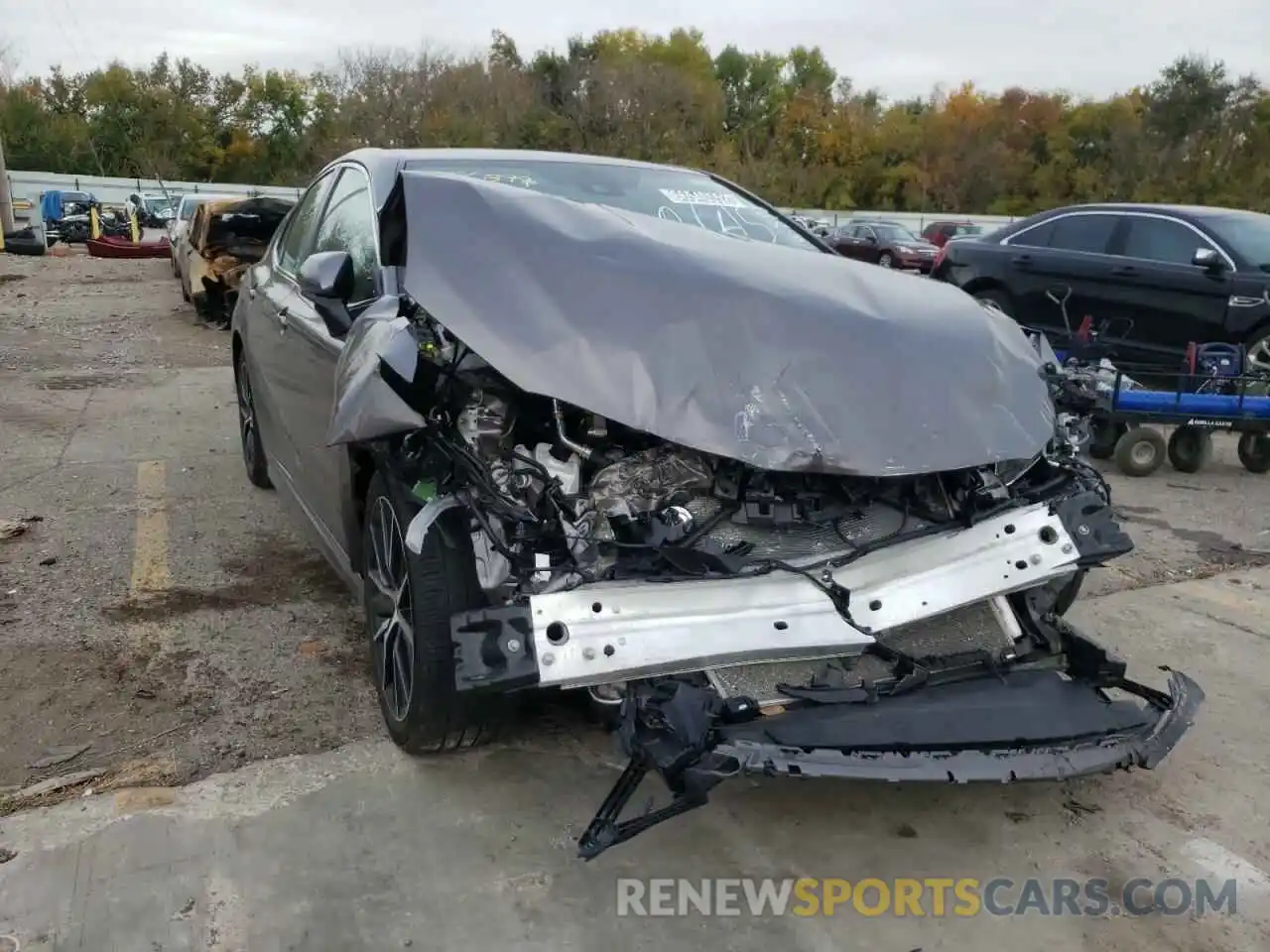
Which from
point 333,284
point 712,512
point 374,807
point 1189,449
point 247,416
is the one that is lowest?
point 247,416

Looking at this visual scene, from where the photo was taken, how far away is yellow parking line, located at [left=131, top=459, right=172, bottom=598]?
4.58m

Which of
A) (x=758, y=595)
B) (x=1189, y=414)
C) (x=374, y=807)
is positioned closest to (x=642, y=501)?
(x=758, y=595)

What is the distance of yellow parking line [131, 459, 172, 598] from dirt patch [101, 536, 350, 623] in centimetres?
15

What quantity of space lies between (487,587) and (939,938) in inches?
53.0

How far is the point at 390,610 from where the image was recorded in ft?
10.4

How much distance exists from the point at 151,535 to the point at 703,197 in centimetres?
311

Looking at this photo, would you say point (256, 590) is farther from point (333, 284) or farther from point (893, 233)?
point (893, 233)

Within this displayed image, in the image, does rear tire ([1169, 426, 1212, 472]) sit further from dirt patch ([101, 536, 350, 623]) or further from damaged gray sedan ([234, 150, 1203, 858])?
dirt patch ([101, 536, 350, 623])

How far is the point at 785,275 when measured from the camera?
3.12 m

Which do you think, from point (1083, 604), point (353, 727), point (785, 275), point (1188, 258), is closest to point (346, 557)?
point (353, 727)

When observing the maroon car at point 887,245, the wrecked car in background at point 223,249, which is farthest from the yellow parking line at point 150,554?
the maroon car at point 887,245

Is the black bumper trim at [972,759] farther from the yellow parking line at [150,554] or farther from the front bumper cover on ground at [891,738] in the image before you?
the yellow parking line at [150,554]

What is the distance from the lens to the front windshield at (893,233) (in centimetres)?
2561

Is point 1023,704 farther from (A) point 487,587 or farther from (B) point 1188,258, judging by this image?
(B) point 1188,258
